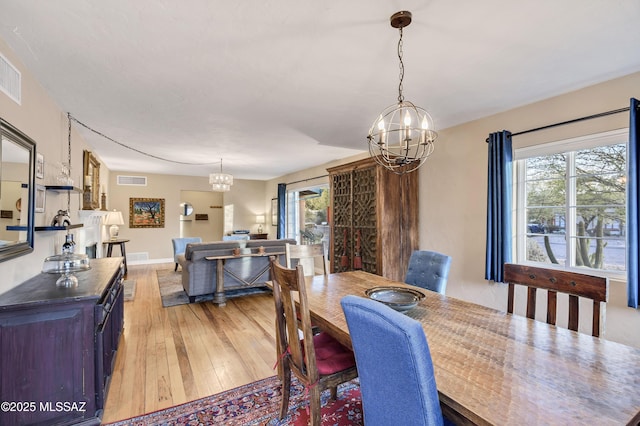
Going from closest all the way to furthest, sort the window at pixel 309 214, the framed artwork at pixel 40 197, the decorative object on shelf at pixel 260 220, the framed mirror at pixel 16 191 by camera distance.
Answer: the framed mirror at pixel 16 191 → the framed artwork at pixel 40 197 → the window at pixel 309 214 → the decorative object on shelf at pixel 260 220

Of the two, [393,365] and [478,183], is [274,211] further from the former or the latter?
[393,365]

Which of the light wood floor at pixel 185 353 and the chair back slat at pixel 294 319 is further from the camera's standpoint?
the light wood floor at pixel 185 353

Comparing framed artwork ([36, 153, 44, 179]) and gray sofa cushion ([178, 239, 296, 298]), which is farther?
gray sofa cushion ([178, 239, 296, 298])

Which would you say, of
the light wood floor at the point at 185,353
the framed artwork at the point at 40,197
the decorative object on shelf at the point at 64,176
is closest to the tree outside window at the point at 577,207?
the light wood floor at the point at 185,353

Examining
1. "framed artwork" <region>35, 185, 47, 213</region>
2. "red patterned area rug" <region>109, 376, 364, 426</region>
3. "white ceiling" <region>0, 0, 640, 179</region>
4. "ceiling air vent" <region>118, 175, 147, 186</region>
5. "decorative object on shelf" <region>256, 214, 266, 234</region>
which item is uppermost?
"white ceiling" <region>0, 0, 640, 179</region>

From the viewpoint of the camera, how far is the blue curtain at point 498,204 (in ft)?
10.0

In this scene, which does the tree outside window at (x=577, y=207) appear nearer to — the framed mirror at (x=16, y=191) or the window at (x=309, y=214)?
the window at (x=309, y=214)

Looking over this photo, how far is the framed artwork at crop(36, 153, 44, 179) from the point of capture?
2.40 meters

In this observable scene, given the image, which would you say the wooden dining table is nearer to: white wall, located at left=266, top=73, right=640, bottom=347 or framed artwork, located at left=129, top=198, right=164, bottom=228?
white wall, located at left=266, top=73, right=640, bottom=347

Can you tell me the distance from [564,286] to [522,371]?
0.92 m

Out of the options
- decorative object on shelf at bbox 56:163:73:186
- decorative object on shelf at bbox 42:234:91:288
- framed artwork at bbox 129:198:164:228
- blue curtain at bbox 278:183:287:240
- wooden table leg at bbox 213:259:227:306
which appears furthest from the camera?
blue curtain at bbox 278:183:287:240

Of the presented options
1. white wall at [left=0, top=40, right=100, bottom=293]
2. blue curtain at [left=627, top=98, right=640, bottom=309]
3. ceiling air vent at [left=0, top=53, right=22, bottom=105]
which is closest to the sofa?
white wall at [left=0, top=40, right=100, bottom=293]

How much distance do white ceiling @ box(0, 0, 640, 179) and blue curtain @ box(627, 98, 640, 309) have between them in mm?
458

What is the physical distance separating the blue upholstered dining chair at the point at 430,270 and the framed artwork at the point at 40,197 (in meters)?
3.19
